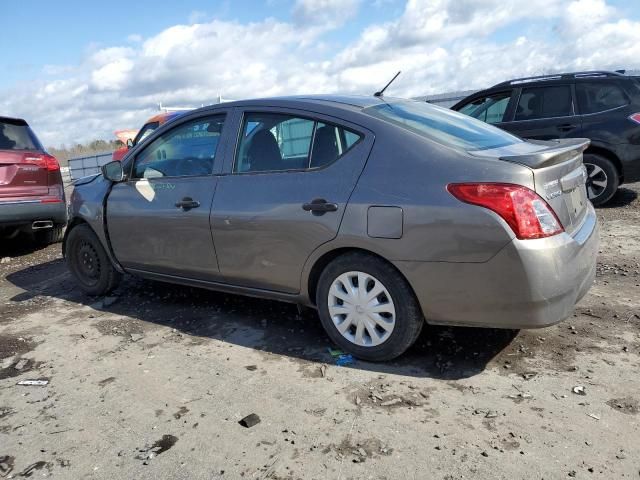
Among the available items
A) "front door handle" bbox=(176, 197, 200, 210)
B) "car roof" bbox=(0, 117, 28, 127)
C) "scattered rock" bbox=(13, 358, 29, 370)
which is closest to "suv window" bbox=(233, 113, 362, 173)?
"front door handle" bbox=(176, 197, 200, 210)

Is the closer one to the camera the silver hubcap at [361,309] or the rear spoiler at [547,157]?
the rear spoiler at [547,157]

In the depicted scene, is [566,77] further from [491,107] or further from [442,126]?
[442,126]

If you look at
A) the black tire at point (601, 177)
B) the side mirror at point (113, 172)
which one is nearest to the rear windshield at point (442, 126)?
the side mirror at point (113, 172)

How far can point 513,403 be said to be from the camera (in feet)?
9.29

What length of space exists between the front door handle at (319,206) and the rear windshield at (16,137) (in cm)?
498

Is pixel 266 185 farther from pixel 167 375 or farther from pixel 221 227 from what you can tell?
pixel 167 375

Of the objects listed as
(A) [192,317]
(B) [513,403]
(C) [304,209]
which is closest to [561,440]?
(B) [513,403]

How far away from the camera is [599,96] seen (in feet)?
23.9

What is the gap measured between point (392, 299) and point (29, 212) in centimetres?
522

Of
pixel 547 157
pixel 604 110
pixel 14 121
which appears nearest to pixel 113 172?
pixel 14 121

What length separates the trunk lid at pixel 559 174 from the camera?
2.92 metres

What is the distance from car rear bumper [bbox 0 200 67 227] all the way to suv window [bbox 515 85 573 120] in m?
6.40

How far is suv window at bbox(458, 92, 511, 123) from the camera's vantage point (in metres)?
7.97

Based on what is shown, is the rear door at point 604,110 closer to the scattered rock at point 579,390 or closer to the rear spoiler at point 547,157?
the rear spoiler at point 547,157
